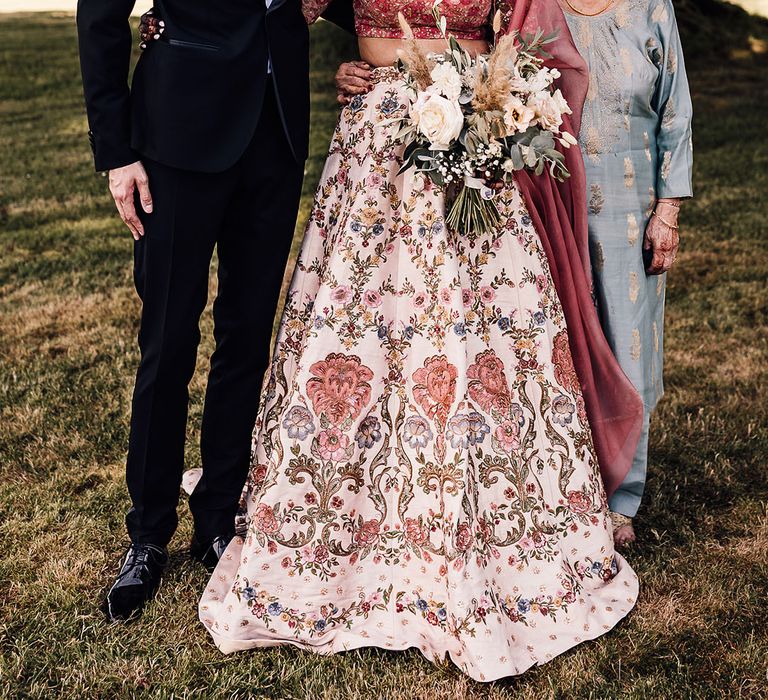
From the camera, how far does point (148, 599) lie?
293cm

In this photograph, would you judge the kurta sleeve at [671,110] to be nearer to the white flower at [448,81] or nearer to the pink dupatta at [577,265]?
the pink dupatta at [577,265]

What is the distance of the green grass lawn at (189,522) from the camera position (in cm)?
260

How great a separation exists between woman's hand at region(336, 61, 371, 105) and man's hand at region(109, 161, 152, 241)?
2.49 feet

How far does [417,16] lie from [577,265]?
97 centimetres

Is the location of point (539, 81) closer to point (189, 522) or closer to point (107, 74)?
point (107, 74)

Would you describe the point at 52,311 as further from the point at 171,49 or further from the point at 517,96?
the point at 517,96

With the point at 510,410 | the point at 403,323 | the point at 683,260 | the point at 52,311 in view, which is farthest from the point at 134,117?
the point at 683,260

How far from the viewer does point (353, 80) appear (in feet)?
9.58

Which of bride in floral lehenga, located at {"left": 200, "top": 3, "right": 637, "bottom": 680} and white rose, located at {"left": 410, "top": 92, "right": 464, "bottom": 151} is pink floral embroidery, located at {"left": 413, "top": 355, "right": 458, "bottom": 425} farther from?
white rose, located at {"left": 410, "top": 92, "right": 464, "bottom": 151}

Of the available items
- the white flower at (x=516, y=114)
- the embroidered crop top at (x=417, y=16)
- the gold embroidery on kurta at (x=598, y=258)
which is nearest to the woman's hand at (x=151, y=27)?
the embroidered crop top at (x=417, y=16)

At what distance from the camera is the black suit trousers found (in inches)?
105

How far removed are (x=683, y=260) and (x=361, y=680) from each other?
483 cm

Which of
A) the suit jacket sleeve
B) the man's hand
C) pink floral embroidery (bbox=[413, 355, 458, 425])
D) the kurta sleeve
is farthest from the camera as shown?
the kurta sleeve

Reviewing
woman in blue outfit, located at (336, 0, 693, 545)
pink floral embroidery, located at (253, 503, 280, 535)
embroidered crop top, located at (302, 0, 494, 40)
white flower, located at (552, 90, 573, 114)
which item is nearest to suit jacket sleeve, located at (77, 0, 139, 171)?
embroidered crop top, located at (302, 0, 494, 40)
